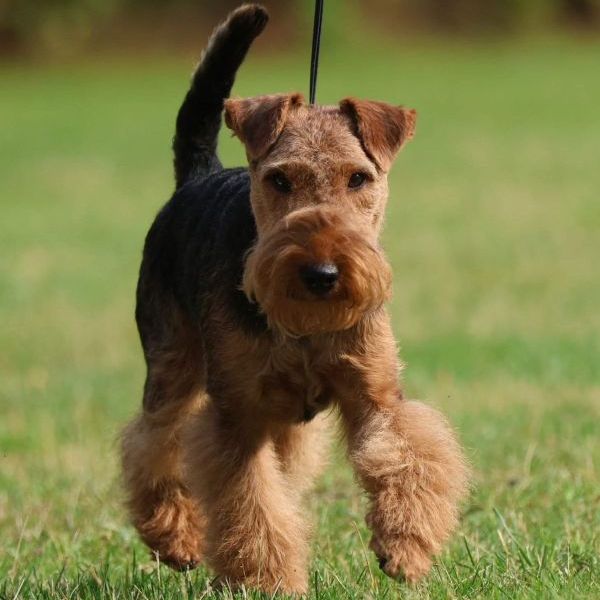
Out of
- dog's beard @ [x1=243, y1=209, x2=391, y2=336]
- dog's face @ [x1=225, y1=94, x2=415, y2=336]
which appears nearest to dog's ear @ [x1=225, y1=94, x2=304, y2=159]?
dog's face @ [x1=225, y1=94, x2=415, y2=336]

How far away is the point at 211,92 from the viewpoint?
506cm

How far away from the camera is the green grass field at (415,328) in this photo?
4.25m

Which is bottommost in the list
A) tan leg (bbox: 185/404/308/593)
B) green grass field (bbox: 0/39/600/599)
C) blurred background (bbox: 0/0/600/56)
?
blurred background (bbox: 0/0/600/56)

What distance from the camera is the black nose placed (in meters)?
→ 3.44

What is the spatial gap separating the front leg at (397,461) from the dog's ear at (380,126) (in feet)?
1.68

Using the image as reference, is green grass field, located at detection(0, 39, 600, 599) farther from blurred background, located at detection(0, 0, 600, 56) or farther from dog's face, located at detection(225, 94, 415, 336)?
blurred background, located at detection(0, 0, 600, 56)

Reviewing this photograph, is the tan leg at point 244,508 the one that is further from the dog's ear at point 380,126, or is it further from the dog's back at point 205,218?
the dog's ear at point 380,126

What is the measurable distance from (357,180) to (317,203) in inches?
7.7

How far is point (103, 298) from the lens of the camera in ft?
41.2

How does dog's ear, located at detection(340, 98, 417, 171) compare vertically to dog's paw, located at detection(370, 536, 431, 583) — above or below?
above

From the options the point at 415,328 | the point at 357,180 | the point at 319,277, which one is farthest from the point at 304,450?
the point at 415,328

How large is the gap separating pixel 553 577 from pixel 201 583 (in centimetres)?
111

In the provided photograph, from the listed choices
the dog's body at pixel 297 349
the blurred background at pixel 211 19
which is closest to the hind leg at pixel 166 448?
the dog's body at pixel 297 349

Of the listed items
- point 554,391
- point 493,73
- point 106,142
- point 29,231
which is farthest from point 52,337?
point 493,73
